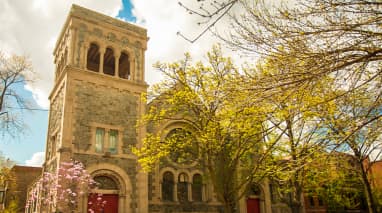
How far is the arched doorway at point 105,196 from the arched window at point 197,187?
5792mm

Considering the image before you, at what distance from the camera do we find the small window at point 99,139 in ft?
60.4

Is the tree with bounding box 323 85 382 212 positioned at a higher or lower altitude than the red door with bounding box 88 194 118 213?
higher

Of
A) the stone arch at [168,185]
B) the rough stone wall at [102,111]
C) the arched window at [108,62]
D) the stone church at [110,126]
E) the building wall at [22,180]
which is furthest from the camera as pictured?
the building wall at [22,180]

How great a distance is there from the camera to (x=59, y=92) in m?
20.7

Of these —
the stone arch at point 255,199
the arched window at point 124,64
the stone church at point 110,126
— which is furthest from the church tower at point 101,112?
the stone arch at point 255,199

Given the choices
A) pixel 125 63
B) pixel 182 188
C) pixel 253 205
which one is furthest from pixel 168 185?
pixel 125 63

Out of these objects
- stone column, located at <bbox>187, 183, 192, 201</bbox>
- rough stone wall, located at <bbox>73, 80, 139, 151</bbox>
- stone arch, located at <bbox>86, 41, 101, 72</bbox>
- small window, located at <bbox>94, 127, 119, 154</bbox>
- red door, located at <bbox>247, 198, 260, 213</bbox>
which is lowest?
red door, located at <bbox>247, 198, 260, 213</bbox>

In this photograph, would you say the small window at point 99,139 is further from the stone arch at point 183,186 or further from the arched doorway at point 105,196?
the stone arch at point 183,186

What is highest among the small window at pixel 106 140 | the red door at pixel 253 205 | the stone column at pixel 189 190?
the small window at pixel 106 140

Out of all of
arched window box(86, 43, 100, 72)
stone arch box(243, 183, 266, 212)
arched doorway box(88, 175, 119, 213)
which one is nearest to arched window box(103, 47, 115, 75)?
arched window box(86, 43, 100, 72)

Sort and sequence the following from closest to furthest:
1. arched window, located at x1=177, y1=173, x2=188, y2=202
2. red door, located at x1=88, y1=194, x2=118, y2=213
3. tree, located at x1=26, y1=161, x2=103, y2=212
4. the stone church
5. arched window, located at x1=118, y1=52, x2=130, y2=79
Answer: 1. tree, located at x1=26, y1=161, x2=103, y2=212
2. red door, located at x1=88, y1=194, x2=118, y2=213
3. the stone church
4. arched window, located at x1=177, y1=173, x2=188, y2=202
5. arched window, located at x1=118, y1=52, x2=130, y2=79

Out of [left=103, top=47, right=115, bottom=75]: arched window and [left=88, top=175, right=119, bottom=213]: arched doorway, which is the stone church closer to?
[left=88, top=175, right=119, bottom=213]: arched doorway

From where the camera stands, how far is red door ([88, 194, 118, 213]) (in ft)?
56.1

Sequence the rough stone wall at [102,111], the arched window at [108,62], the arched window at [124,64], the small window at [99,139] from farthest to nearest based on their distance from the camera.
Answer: the arched window at [108,62]
the arched window at [124,64]
the small window at [99,139]
the rough stone wall at [102,111]
